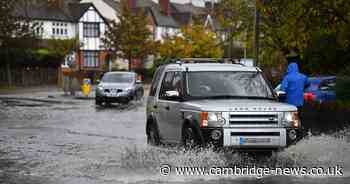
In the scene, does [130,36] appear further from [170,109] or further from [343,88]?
[170,109]

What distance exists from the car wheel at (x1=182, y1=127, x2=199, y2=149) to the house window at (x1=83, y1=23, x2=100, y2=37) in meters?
75.8

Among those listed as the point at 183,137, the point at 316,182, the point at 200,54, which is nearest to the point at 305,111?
the point at 183,137

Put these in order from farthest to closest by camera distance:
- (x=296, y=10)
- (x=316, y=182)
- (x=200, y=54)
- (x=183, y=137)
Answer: (x=200, y=54), (x=296, y=10), (x=183, y=137), (x=316, y=182)

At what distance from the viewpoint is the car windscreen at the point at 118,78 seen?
122 feet

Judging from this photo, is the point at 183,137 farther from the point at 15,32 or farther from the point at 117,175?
the point at 15,32

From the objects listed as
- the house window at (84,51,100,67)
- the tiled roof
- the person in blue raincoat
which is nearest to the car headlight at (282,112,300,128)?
the person in blue raincoat

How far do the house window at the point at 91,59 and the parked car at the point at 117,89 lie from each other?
5069 cm

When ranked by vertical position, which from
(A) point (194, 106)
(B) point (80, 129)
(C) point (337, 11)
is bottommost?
(B) point (80, 129)

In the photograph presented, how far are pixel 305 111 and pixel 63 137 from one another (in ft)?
20.8

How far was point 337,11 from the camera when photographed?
19.1 metres

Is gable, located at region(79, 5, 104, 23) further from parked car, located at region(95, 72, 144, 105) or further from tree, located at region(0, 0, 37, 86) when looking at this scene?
parked car, located at region(95, 72, 144, 105)

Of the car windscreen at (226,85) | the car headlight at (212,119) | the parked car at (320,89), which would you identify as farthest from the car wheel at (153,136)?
the parked car at (320,89)

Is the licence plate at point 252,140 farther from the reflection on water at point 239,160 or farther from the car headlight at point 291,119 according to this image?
the car headlight at point 291,119

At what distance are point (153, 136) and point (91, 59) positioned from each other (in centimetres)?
7467
